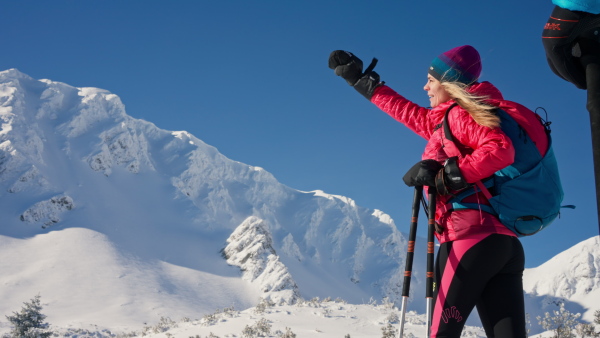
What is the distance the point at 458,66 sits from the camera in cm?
283

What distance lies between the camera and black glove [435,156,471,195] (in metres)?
2.34

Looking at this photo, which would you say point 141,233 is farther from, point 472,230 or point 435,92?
point 472,230

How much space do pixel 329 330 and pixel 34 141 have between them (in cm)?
6688

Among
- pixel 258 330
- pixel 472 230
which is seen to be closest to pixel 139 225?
pixel 258 330

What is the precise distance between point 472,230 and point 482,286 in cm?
30

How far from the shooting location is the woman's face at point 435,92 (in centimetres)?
289

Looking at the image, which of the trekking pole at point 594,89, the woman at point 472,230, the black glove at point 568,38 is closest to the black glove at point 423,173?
the woman at point 472,230

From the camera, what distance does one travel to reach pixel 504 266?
249 cm

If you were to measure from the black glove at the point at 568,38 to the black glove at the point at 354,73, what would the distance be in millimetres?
1658

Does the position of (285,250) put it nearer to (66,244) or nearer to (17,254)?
(66,244)

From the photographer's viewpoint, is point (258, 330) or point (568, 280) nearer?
point (258, 330)

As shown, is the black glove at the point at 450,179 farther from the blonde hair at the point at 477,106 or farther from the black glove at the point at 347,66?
the black glove at the point at 347,66

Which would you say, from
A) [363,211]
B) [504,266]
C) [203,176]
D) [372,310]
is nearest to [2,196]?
[203,176]

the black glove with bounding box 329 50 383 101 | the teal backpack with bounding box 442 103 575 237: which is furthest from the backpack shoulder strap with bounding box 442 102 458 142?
the black glove with bounding box 329 50 383 101
